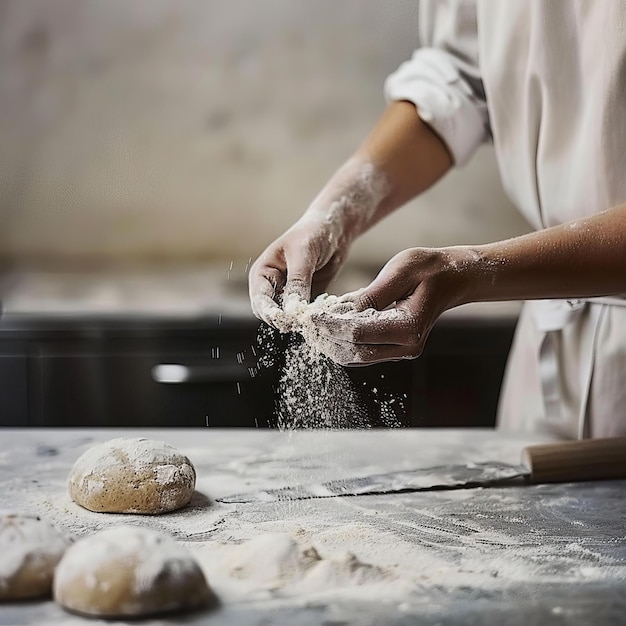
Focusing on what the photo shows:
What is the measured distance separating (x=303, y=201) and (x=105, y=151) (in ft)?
1.53

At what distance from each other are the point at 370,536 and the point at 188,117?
4.54ft

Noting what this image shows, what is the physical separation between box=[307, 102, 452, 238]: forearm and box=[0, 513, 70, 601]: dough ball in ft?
1.52

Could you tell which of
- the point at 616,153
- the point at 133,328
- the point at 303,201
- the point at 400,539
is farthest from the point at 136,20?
the point at 400,539

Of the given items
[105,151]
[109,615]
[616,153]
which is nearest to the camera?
[109,615]

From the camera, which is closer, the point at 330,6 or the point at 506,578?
the point at 506,578

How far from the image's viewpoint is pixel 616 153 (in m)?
0.85

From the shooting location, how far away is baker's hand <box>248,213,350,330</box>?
2.58 ft

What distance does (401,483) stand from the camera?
0.81 metres

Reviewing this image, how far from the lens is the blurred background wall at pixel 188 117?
184 centimetres

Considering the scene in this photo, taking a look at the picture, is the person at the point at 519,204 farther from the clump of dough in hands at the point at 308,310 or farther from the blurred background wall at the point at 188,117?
the blurred background wall at the point at 188,117

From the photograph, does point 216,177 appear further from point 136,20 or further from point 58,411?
point 58,411

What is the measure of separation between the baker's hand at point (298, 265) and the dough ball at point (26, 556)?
278mm

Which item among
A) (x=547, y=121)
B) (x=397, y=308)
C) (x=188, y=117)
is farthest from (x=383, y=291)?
(x=188, y=117)

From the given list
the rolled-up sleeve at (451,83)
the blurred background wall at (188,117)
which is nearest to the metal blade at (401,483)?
the rolled-up sleeve at (451,83)
